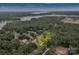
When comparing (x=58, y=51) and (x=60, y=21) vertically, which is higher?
(x=60, y=21)

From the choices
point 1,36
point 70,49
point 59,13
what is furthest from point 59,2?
point 1,36

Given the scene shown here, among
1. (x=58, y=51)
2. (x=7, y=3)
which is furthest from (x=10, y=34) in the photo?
(x=58, y=51)

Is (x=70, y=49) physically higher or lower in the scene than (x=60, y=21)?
lower

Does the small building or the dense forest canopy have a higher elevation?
the dense forest canopy

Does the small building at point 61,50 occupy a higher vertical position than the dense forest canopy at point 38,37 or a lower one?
lower
